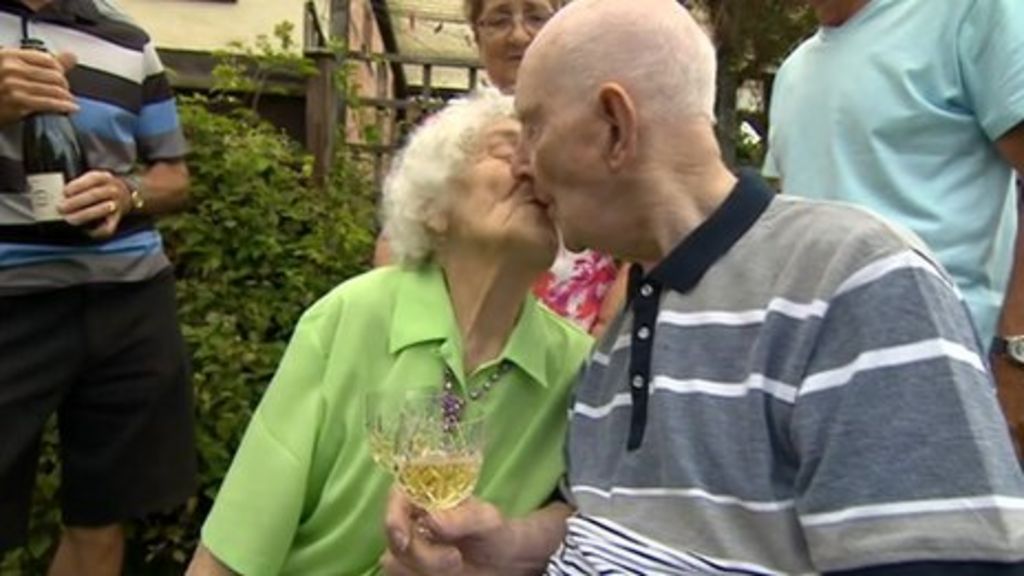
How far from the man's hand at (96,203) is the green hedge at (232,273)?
0.94 meters

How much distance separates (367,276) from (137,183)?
1.38 meters

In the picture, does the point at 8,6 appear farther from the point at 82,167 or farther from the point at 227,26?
the point at 227,26

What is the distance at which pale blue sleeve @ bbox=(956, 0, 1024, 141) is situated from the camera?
2.07 meters

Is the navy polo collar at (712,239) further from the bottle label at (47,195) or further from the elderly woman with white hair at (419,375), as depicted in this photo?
the bottle label at (47,195)

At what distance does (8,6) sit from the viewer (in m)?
3.10

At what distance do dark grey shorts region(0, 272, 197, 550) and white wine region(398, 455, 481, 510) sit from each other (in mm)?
1676

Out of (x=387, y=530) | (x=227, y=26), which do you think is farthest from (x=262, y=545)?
(x=227, y=26)

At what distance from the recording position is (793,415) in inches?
56.4

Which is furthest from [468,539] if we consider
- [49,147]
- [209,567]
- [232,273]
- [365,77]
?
[365,77]

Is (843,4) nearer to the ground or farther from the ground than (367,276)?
farther from the ground

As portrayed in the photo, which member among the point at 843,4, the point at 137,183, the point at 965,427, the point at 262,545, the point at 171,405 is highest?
the point at 843,4

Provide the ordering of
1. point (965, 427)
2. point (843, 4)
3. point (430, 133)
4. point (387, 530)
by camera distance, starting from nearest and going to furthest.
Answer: point (965, 427) → point (387, 530) → point (430, 133) → point (843, 4)

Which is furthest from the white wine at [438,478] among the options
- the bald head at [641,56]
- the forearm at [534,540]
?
the bald head at [641,56]

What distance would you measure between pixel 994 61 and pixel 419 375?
43.6 inches
